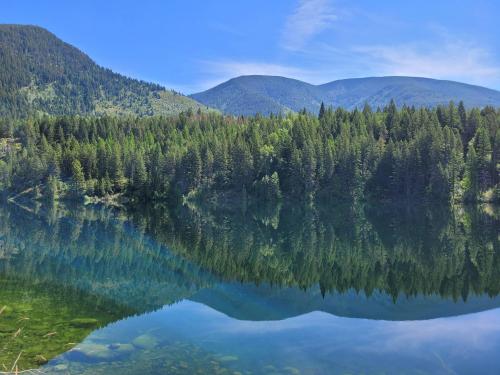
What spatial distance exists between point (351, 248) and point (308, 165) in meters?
84.7

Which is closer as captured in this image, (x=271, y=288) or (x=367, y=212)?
(x=271, y=288)

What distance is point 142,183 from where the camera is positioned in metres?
153

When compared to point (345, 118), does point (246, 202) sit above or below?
below

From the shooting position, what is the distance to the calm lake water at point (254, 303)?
80.7ft

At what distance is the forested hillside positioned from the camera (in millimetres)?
132875

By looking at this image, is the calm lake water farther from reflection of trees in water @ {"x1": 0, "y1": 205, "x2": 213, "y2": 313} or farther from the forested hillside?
the forested hillside

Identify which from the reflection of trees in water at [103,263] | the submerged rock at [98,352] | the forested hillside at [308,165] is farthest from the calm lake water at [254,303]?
the forested hillside at [308,165]

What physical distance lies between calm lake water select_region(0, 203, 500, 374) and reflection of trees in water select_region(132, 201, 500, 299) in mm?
279

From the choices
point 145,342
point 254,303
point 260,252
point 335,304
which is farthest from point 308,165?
point 145,342

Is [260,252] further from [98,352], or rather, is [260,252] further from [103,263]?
[98,352]

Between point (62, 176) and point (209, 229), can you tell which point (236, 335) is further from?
point (62, 176)

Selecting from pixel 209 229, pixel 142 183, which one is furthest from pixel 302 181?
pixel 209 229

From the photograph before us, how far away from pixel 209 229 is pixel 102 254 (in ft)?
92.4

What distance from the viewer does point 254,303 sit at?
122ft
